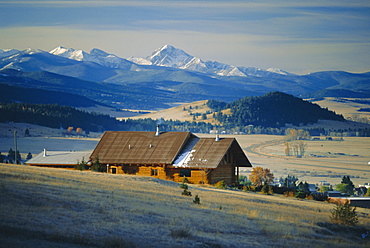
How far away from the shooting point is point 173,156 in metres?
56.6

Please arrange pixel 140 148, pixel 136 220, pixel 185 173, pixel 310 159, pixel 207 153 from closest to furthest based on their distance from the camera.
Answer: pixel 136 220
pixel 207 153
pixel 185 173
pixel 140 148
pixel 310 159

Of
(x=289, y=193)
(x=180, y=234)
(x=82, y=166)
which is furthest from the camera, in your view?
(x=82, y=166)

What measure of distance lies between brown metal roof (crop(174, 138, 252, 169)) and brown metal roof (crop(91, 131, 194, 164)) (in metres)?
1.36

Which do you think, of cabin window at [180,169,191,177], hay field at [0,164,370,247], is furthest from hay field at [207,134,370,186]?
hay field at [0,164,370,247]

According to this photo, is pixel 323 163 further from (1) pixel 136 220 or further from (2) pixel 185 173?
(1) pixel 136 220

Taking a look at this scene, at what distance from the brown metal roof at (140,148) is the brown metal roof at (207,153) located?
4.45 ft

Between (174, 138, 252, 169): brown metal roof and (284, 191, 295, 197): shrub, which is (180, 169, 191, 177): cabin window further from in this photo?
(284, 191, 295, 197): shrub

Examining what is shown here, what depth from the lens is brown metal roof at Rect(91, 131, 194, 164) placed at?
57.3 meters

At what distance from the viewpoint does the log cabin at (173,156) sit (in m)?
55.7

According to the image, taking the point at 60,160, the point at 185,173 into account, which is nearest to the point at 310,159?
the point at 185,173

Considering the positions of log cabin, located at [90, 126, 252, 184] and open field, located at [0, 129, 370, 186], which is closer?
log cabin, located at [90, 126, 252, 184]

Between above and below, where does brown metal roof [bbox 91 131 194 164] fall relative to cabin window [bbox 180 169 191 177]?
above

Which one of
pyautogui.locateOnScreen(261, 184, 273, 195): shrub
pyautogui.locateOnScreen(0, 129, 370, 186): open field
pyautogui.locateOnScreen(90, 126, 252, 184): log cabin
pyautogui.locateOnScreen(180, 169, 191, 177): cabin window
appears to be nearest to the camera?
pyautogui.locateOnScreen(261, 184, 273, 195): shrub

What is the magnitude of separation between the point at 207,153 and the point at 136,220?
31957 millimetres
